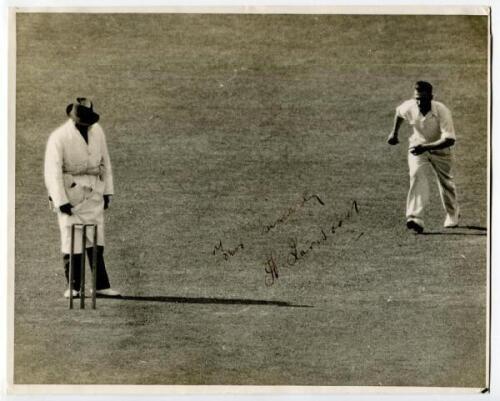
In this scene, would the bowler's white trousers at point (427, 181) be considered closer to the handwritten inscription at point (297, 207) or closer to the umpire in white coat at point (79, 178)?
the handwritten inscription at point (297, 207)

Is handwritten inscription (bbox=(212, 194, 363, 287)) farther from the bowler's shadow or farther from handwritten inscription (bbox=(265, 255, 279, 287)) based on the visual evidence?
the bowler's shadow

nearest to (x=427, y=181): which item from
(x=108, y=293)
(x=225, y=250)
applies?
(x=225, y=250)

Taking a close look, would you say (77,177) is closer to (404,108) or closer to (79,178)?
(79,178)

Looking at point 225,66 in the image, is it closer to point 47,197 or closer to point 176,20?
point 176,20

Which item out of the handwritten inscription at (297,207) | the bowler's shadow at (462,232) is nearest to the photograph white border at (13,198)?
the bowler's shadow at (462,232)

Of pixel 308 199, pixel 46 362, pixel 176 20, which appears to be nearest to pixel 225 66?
pixel 176 20

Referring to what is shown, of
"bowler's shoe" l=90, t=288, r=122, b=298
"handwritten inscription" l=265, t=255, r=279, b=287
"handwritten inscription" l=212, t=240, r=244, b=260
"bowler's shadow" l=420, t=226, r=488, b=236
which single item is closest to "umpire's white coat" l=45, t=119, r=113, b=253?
"bowler's shoe" l=90, t=288, r=122, b=298
